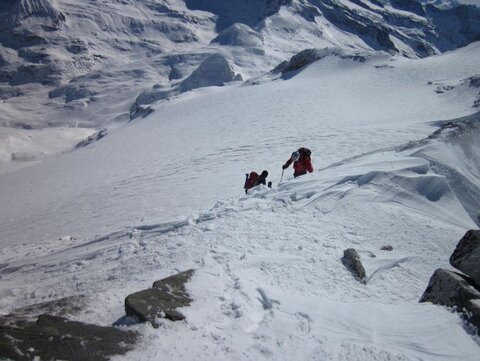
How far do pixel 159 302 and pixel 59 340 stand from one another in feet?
3.32

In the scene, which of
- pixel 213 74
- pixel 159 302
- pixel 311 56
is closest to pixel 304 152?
pixel 159 302

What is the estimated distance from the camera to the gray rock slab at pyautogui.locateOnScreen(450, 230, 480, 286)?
14.7 feet

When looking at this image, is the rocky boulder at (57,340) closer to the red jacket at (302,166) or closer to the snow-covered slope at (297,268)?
the snow-covered slope at (297,268)

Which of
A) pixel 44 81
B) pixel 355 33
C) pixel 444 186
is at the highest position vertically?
pixel 355 33

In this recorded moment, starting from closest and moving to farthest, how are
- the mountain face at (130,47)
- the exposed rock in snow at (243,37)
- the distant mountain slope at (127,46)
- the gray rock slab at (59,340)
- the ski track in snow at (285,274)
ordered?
the gray rock slab at (59,340), the ski track in snow at (285,274), the exposed rock in snow at (243,37), the mountain face at (130,47), the distant mountain slope at (127,46)

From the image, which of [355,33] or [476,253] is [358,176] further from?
[355,33]

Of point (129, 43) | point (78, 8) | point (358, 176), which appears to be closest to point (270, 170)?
point (358, 176)

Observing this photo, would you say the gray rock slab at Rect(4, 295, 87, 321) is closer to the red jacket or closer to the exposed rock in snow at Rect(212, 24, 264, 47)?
the red jacket

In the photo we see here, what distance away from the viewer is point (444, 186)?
25.5ft

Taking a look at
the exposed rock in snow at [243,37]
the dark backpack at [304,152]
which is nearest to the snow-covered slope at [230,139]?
the dark backpack at [304,152]

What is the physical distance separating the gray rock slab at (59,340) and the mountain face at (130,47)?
79.4 metres

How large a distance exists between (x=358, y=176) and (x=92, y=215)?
26.2 feet

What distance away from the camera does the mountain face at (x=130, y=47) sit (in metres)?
106

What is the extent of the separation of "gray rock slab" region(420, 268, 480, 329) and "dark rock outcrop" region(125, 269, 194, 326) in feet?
9.24
